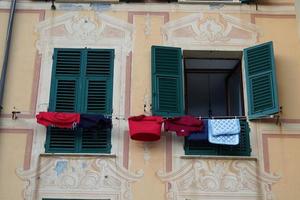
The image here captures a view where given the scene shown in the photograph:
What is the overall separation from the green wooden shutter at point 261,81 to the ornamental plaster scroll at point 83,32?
7.94ft

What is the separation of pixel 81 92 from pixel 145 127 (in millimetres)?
1568

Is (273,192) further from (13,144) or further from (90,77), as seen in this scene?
(13,144)

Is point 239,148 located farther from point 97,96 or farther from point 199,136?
point 97,96

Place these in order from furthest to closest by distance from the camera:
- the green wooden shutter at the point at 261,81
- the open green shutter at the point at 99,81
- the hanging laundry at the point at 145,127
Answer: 1. the open green shutter at the point at 99,81
2. the green wooden shutter at the point at 261,81
3. the hanging laundry at the point at 145,127

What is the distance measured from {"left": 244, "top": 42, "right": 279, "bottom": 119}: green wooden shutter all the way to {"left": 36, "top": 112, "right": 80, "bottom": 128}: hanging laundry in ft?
10.9

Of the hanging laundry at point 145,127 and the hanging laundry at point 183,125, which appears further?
the hanging laundry at point 183,125

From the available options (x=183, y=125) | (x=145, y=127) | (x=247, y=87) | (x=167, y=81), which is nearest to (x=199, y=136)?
(x=183, y=125)

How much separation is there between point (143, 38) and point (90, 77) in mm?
1370

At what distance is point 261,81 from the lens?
39.5ft

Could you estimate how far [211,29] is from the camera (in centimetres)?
1269

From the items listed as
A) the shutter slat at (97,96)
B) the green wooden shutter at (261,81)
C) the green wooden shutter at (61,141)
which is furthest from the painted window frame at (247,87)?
the green wooden shutter at (61,141)

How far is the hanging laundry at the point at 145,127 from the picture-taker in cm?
1122

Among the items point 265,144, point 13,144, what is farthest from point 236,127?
point 13,144

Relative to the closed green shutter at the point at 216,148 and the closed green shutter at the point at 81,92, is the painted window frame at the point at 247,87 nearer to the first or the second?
the closed green shutter at the point at 216,148
